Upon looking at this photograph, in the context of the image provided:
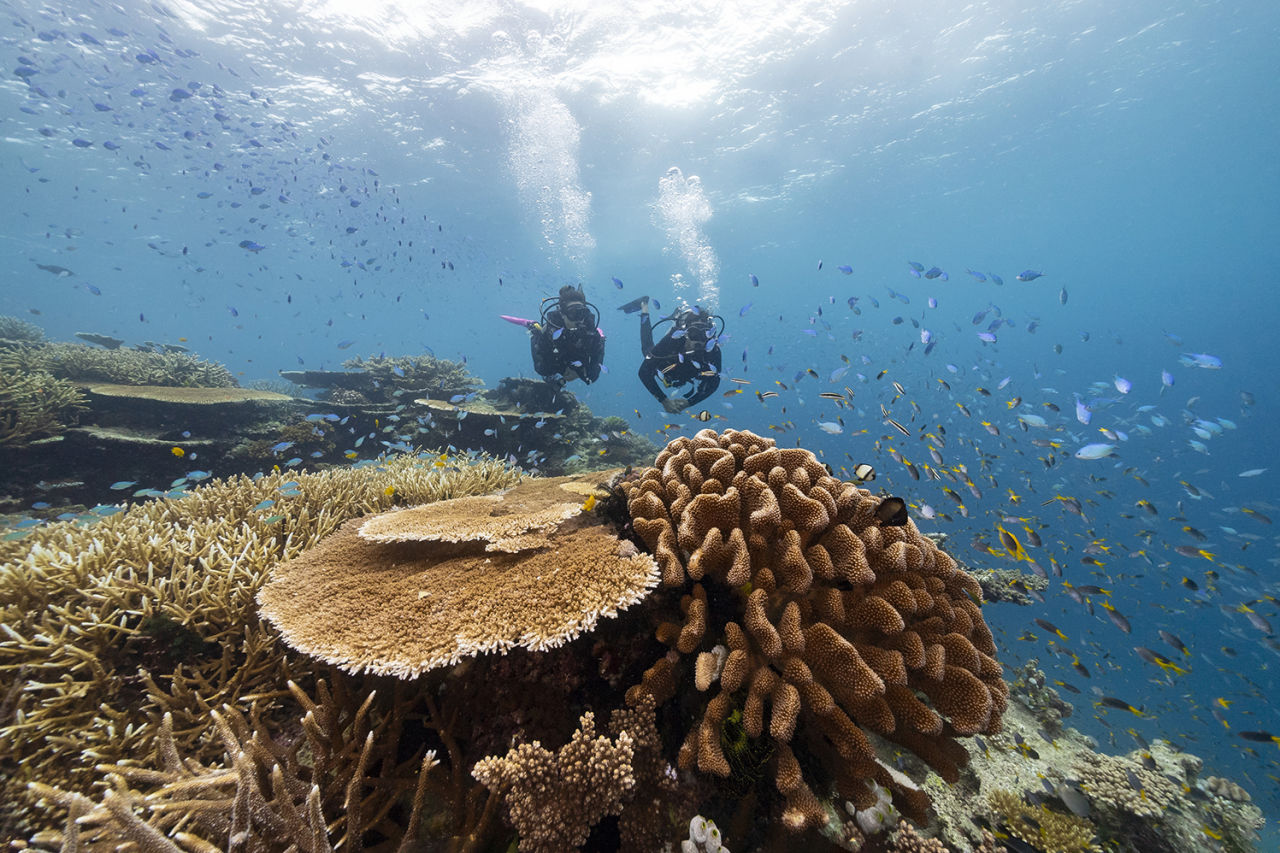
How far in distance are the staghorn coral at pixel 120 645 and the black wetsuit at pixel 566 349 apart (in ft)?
25.2

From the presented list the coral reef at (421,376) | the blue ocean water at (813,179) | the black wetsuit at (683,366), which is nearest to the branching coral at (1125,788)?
the blue ocean water at (813,179)

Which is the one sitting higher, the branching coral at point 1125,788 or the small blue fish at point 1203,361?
the small blue fish at point 1203,361

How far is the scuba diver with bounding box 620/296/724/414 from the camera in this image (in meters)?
10.7

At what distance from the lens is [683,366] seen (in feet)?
34.9

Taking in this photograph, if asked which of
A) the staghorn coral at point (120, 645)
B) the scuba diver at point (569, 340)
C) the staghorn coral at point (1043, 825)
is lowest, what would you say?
the staghorn coral at point (1043, 825)

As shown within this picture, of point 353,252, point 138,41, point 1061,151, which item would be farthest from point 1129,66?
point 353,252

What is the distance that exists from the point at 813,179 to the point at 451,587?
4395 centimetres

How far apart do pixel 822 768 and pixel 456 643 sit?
2226 millimetres

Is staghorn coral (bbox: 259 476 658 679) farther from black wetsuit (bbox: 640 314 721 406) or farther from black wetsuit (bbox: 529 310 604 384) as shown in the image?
black wetsuit (bbox: 529 310 604 384)

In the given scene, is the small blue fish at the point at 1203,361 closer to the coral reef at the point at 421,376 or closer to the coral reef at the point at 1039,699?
the coral reef at the point at 1039,699

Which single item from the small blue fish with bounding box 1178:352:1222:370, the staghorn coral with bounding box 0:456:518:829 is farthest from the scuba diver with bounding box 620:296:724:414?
the small blue fish with bounding box 1178:352:1222:370

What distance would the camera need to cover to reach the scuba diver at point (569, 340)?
11.2 meters

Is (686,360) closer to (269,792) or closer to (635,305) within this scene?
(635,305)

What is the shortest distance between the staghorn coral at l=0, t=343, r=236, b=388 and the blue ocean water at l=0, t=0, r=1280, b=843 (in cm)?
209
